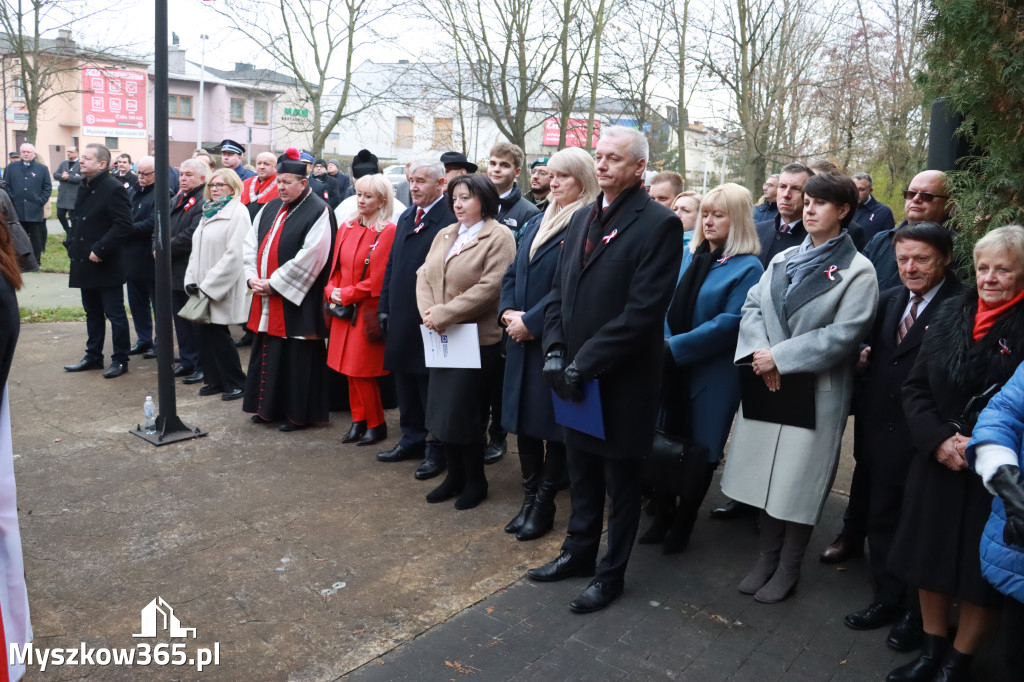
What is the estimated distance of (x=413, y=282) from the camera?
18.5 ft

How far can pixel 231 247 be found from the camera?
741 centimetres

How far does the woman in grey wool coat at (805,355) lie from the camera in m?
3.88

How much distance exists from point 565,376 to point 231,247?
4555 millimetres

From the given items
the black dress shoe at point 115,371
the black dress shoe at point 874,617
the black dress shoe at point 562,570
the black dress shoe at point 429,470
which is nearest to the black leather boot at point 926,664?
the black dress shoe at point 874,617

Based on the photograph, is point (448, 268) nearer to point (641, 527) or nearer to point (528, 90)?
point (641, 527)

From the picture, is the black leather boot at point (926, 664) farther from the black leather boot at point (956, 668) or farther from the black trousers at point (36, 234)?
the black trousers at point (36, 234)

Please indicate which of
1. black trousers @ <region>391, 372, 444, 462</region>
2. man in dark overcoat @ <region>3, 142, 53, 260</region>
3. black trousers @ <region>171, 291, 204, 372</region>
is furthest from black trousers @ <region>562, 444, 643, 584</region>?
man in dark overcoat @ <region>3, 142, 53, 260</region>

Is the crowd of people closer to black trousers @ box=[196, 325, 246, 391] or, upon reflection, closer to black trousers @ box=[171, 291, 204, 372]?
black trousers @ box=[196, 325, 246, 391]

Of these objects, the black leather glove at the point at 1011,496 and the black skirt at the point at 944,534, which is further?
the black skirt at the point at 944,534

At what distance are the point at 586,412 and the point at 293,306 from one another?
3344mm

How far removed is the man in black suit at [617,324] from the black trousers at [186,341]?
5.05m

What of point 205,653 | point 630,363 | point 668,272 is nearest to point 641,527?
point 630,363

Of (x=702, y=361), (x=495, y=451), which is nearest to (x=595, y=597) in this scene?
(x=702, y=361)

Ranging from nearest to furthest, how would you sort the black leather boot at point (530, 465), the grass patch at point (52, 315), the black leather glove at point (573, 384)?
the black leather glove at point (573, 384)
the black leather boot at point (530, 465)
the grass patch at point (52, 315)
